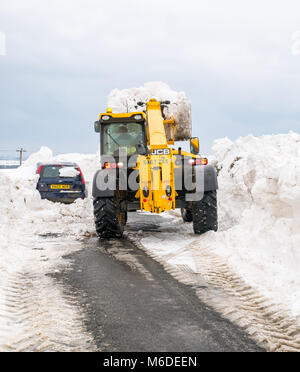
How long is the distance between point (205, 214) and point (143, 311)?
164 inches

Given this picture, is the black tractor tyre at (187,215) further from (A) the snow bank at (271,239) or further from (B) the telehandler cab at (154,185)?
(A) the snow bank at (271,239)

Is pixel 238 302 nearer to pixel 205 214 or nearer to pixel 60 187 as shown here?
pixel 205 214

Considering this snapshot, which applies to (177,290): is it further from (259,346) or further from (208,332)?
(259,346)

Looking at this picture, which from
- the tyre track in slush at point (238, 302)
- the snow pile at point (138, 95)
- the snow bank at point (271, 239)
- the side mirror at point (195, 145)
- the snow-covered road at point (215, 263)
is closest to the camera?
the tyre track in slush at point (238, 302)

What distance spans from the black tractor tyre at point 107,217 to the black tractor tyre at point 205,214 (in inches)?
61.0

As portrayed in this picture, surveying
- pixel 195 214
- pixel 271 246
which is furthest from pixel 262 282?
pixel 195 214

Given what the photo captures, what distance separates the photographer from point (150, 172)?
7.39 m

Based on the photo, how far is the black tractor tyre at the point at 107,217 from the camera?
25.6 ft

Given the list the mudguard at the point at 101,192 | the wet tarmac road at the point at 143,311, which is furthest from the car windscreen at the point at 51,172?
the wet tarmac road at the point at 143,311

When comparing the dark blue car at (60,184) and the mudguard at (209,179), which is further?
the dark blue car at (60,184)

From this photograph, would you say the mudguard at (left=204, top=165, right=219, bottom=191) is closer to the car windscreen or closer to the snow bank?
the snow bank

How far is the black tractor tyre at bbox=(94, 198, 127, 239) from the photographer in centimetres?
780

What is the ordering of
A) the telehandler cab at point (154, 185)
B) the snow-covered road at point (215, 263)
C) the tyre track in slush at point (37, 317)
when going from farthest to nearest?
the telehandler cab at point (154, 185), the snow-covered road at point (215, 263), the tyre track in slush at point (37, 317)

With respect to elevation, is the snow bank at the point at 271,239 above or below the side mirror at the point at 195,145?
below
